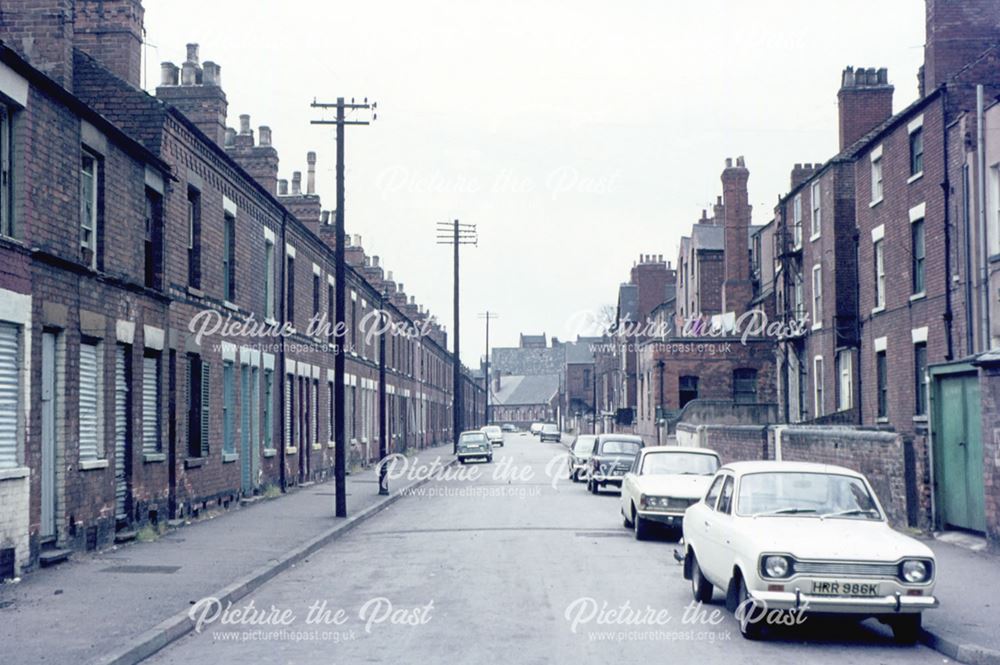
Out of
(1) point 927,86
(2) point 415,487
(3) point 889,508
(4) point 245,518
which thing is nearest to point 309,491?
(2) point 415,487

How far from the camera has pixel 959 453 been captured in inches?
671

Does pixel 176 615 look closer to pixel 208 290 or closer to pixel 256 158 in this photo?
pixel 208 290

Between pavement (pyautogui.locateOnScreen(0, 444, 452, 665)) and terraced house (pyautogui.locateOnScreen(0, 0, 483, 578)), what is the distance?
0.67 meters

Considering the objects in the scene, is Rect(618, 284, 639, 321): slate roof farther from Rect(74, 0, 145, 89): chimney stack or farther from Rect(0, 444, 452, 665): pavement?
Rect(74, 0, 145, 89): chimney stack

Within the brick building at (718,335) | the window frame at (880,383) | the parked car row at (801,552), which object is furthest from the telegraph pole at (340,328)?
the brick building at (718,335)

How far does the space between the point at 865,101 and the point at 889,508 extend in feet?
62.2

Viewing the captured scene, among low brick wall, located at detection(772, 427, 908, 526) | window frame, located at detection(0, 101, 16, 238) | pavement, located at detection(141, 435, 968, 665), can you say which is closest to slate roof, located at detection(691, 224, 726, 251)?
low brick wall, located at detection(772, 427, 908, 526)

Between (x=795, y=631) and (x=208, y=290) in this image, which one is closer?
(x=795, y=631)

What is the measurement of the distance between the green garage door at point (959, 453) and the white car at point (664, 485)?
356 centimetres

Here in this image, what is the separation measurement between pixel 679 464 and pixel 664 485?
115 cm

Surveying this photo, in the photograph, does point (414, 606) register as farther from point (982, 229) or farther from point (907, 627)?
point (982, 229)

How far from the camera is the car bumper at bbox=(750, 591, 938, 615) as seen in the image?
9617 millimetres

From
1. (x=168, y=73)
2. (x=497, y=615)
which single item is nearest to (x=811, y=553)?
(x=497, y=615)

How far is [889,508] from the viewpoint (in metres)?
19.4
